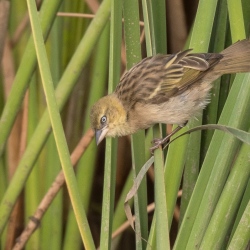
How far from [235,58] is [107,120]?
0.44 metres

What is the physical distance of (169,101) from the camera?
6.28 ft

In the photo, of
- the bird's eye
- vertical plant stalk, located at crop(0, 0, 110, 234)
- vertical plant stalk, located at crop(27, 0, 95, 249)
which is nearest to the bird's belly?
the bird's eye

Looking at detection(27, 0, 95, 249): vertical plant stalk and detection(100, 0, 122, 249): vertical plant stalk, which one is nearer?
detection(27, 0, 95, 249): vertical plant stalk

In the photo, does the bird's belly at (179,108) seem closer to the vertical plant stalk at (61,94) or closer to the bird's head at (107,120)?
the bird's head at (107,120)

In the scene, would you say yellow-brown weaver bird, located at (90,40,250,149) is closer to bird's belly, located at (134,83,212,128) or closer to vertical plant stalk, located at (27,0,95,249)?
bird's belly, located at (134,83,212,128)

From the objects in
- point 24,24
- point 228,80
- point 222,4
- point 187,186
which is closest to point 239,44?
point 222,4

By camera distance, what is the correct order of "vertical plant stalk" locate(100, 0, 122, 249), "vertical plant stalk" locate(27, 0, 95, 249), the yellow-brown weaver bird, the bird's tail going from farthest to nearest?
the yellow-brown weaver bird
the bird's tail
"vertical plant stalk" locate(100, 0, 122, 249)
"vertical plant stalk" locate(27, 0, 95, 249)

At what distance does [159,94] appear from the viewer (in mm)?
1922

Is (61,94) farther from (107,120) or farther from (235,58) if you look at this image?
(235,58)

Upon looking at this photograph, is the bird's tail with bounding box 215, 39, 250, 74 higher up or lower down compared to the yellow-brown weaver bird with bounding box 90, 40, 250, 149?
higher up

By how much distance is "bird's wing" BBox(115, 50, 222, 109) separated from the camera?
6.17 ft

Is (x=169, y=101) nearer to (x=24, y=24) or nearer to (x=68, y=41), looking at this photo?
A: (x=68, y=41)

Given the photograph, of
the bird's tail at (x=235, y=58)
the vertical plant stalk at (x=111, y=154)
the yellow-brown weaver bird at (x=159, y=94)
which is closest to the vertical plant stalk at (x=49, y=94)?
the vertical plant stalk at (x=111, y=154)

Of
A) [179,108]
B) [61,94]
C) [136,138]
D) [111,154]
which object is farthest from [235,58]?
[61,94]
